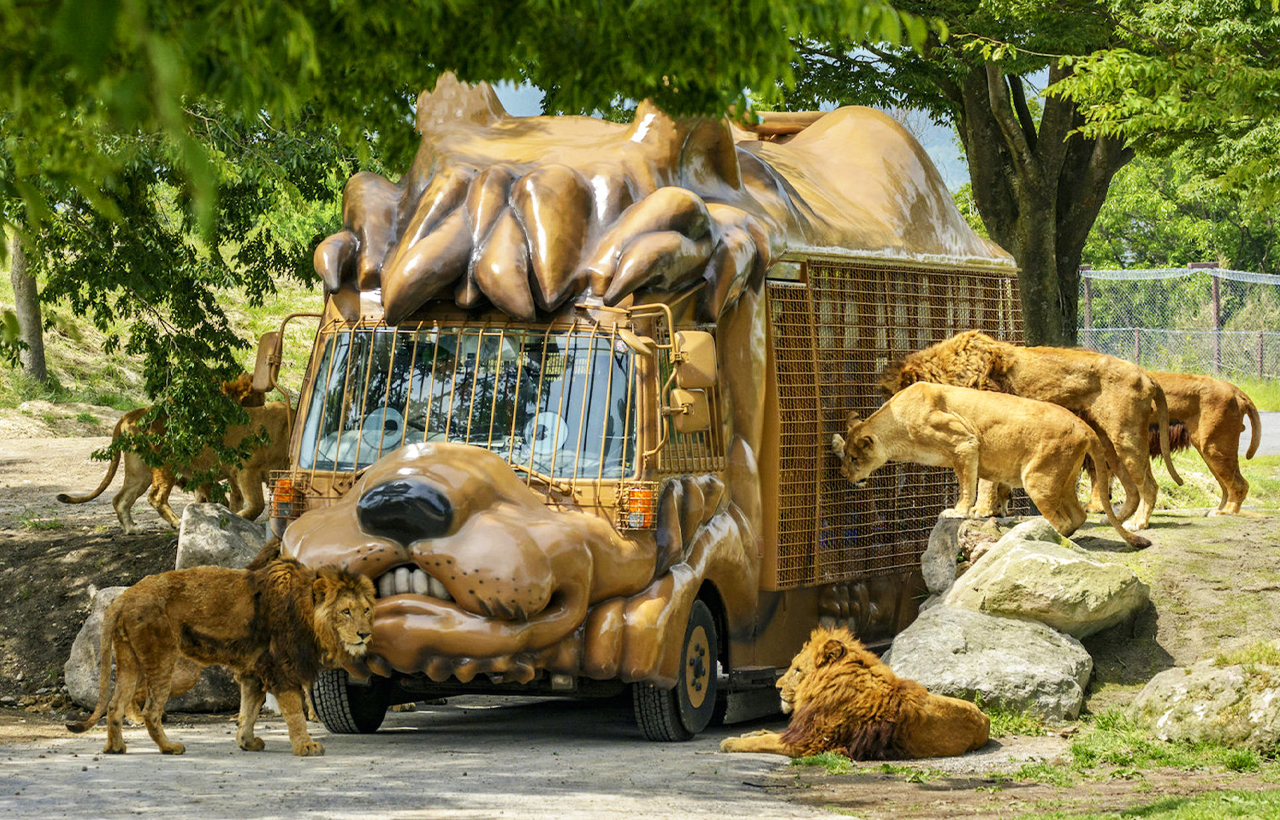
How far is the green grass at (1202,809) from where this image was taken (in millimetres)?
6863

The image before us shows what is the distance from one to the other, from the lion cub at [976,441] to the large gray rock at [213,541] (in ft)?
15.6

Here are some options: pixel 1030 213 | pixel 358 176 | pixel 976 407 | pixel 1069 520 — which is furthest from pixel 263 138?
pixel 1030 213

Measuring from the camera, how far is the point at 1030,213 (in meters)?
20.2

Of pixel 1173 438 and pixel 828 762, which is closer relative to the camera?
pixel 828 762

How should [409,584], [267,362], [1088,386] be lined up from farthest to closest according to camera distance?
[1088,386] → [267,362] → [409,584]

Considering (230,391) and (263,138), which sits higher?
(263,138)

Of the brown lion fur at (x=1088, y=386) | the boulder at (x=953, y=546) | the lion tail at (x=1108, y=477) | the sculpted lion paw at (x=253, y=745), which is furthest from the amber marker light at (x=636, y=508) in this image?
the lion tail at (x=1108, y=477)

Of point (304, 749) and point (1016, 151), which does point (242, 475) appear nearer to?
point (304, 749)

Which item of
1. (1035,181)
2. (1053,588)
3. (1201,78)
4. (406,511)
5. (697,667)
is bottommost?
(697,667)

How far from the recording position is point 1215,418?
13.4 meters

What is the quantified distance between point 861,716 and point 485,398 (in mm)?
2802

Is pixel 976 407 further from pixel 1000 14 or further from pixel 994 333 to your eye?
pixel 1000 14

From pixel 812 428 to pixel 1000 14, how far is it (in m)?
7.51

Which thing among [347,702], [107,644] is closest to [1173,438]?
[347,702]
